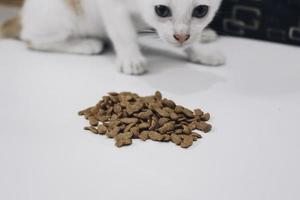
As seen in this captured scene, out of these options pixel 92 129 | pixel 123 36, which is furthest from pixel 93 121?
pixel 123 36

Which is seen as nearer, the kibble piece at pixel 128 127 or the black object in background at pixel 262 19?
the kibble piece at pixel 128 127

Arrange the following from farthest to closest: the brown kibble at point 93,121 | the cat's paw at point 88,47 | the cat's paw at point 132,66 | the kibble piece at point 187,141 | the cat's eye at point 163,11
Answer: the cat's paw at point 88,47, the cat's paw at point 132,66, the cat's eye at point 163,11, the brown kibble at point 93,121, the kibble piece at point 187,141

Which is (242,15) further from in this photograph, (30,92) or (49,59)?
(30,92)

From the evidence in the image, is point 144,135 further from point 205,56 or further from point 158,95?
point 205,56

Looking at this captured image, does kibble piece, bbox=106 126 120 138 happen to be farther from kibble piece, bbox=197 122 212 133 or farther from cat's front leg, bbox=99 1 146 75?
cat's front leg, bbox=99 1 146 75

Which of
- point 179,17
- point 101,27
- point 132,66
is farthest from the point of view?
point 101,27

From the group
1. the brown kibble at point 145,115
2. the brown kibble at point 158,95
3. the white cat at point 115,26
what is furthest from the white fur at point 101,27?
the brown kibble at point 145,115

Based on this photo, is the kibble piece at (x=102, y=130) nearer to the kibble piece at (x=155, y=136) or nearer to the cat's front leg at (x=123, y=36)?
the kibble piece at (x=155, y=136)
